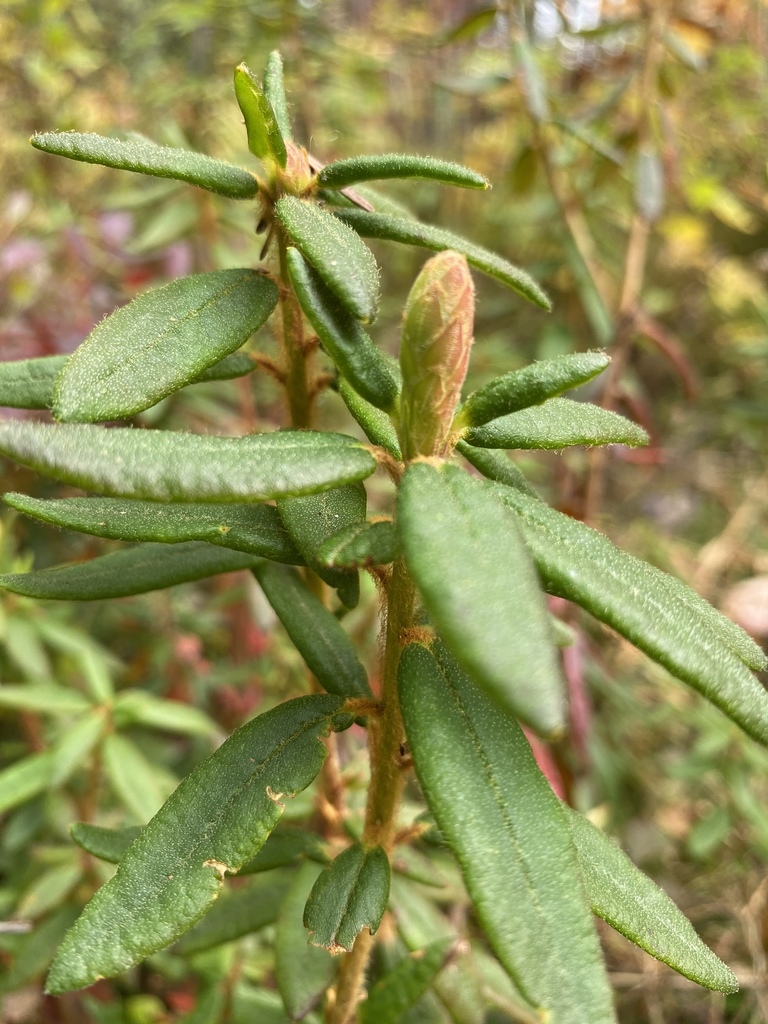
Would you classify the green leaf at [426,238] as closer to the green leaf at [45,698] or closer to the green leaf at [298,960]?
the green leaf at [298,960]

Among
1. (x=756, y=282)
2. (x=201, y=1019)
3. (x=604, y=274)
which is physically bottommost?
(x=201, y=1019)

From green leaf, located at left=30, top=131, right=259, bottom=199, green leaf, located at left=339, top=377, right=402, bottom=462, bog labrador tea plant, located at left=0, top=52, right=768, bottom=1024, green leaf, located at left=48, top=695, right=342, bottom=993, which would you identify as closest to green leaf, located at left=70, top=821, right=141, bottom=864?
bog labrador tea plant, located at left=0, top=52, right=768, bottom=1024

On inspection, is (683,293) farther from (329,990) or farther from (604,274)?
(329,990)

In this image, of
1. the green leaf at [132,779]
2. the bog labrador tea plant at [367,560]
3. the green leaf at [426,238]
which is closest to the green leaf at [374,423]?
the bog labrador tea plant at [367,560]

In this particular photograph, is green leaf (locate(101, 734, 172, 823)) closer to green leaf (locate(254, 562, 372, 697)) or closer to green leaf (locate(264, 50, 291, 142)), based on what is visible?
green leaf (locate(254, 562, 372, 697))

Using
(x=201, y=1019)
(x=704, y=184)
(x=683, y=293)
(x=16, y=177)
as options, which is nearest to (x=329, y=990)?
(x=201, y=1019)
